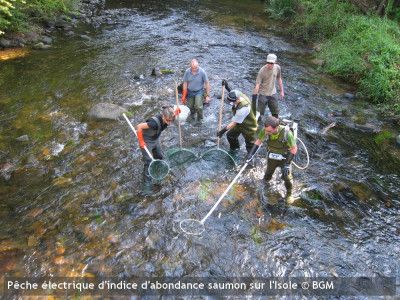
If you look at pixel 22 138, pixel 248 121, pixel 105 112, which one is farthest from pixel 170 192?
pixel 22 138

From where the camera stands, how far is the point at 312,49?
16.1 metres

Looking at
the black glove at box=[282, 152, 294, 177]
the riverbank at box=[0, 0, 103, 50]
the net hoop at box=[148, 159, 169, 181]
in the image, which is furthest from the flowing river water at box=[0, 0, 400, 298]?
the riverbank at box=[0, 0, 103, 50]

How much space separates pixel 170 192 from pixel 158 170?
640mm

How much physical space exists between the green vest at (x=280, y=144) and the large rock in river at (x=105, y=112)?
560 cm

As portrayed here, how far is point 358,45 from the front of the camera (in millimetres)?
12711

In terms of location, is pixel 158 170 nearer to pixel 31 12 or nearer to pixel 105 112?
pixel 105 112

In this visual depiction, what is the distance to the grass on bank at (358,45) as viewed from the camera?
35.3 ft

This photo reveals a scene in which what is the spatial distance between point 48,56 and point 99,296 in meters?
12.6

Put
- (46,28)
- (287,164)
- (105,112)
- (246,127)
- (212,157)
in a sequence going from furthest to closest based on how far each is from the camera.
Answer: (46,28) < (105,112) < (212,157) < (246,127) < (287,164)

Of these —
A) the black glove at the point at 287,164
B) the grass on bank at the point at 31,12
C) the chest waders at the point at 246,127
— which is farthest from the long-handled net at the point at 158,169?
the grass on bank at the point at 31,12

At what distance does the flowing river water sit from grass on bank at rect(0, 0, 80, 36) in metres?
3.35

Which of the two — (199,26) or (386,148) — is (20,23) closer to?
(199,26)

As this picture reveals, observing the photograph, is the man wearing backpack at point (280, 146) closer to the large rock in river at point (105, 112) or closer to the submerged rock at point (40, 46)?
the large rock in river at point (105, 112)

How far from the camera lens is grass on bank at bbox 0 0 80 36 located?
1375cm
